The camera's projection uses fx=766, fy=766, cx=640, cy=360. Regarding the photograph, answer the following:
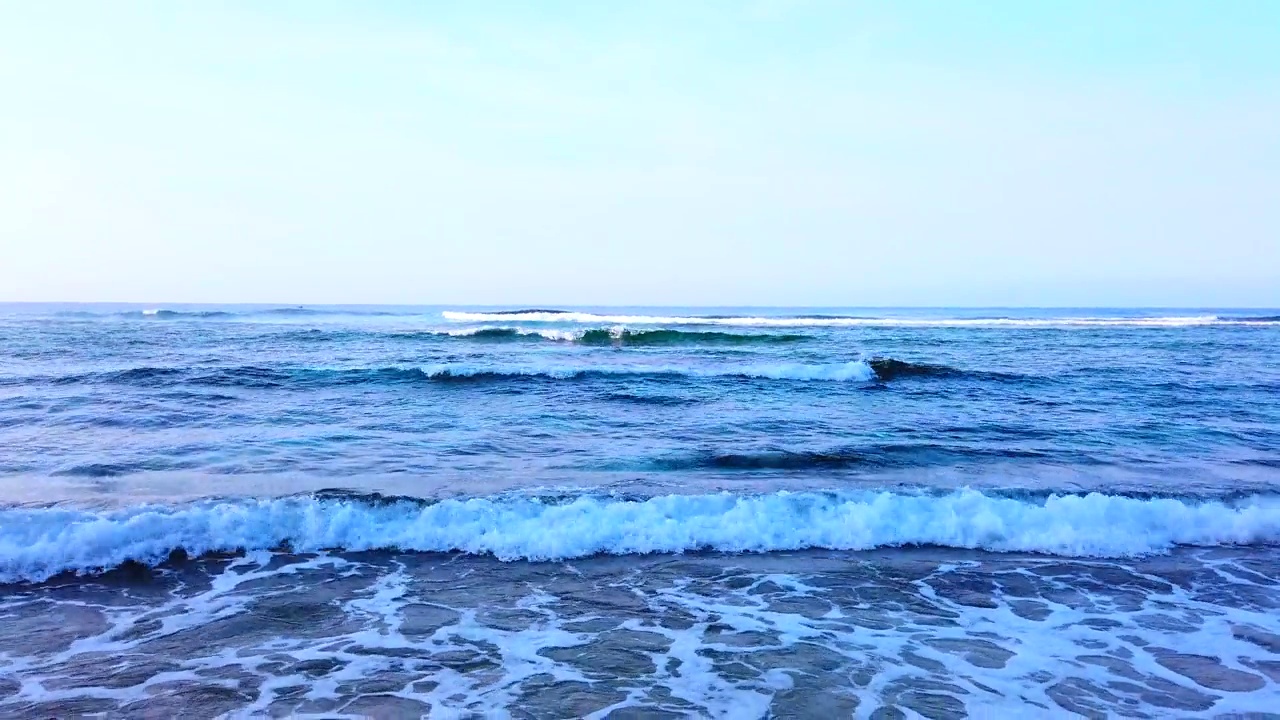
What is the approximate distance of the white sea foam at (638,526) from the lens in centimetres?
679

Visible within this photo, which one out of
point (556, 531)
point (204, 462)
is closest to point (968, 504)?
point (556, 531)

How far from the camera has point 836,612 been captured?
5637 mm

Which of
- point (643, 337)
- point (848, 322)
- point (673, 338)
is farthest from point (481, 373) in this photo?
point (848, 322)

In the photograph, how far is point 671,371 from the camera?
20984mm

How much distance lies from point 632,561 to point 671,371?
14.3 metres

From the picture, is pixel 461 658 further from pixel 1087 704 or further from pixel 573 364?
pixel 573 364

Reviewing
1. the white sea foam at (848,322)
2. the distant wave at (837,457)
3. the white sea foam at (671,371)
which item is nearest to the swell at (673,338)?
the white sea foam at (671,371)

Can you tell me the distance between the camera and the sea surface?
4535 mm

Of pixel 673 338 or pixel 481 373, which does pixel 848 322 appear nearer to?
pixel 673 338

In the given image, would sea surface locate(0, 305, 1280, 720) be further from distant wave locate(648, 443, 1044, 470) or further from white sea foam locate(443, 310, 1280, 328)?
white sea foam locate(443, 310, 1280, 328)

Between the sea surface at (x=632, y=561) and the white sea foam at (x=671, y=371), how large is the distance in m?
5.17

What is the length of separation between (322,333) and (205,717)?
3166cm

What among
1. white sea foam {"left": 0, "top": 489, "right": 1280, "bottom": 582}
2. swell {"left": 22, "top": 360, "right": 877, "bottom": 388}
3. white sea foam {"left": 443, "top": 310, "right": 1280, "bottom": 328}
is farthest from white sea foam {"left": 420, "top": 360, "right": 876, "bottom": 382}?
white sea foam {"left": 443, "top": 310, "right": 1280, "bottom": 328}

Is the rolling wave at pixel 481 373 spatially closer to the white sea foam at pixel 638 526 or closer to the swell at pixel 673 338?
the swell at pixel 673 338
